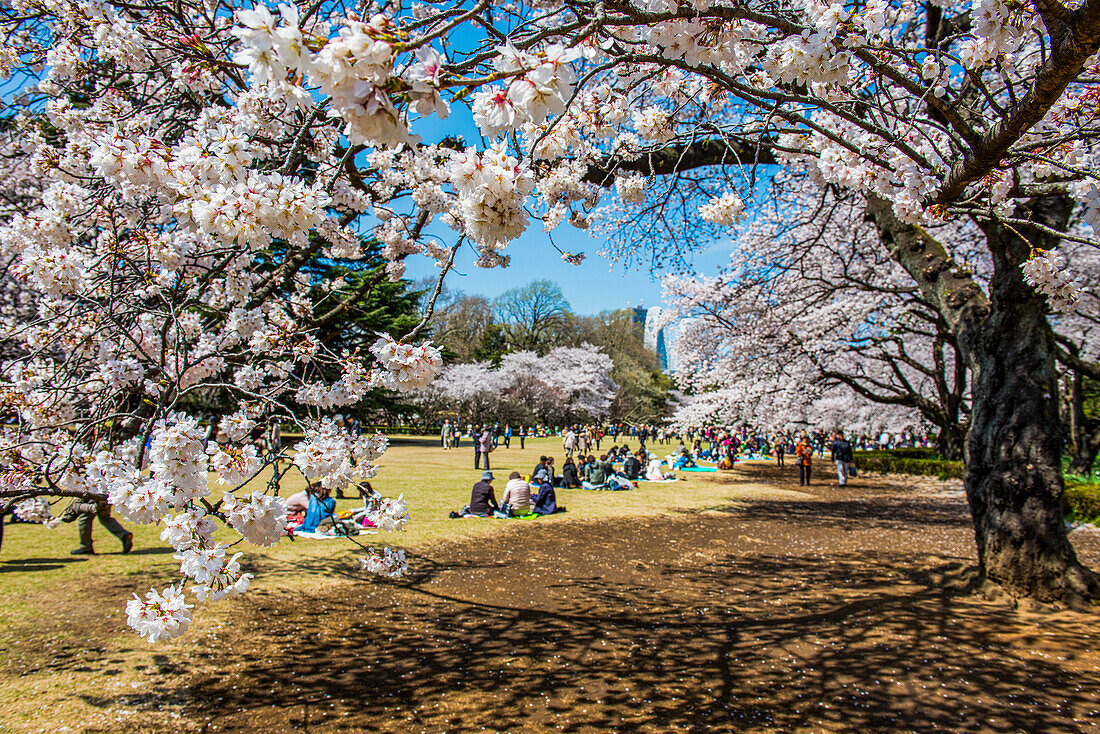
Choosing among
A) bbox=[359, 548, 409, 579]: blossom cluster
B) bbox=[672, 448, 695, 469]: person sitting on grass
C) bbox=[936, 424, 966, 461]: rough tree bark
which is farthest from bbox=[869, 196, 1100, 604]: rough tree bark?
bbox=[672, 448, 695, 469]: person sitting on grass

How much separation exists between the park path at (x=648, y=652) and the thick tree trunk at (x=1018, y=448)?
416 mm

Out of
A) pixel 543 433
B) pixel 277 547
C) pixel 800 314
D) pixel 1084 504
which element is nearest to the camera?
pixel 277 547

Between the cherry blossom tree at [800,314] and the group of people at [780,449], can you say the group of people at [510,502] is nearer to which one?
the cherry blossom tree at [800,314]

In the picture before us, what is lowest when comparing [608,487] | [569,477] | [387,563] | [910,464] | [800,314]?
[608,487]

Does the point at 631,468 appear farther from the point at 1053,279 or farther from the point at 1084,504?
the point at 1053,279

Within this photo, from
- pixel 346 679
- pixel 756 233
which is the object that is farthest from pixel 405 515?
pixel 756 233

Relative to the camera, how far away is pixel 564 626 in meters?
4.52

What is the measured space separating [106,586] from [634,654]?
17.3ft

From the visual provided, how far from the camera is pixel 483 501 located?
9188 millimetres

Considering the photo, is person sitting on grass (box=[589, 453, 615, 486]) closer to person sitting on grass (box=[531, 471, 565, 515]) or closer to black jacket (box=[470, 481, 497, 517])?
person sitting on grass (box=[531, 471, 565, 515])

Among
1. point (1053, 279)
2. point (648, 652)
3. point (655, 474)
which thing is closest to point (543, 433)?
point (655, 474)

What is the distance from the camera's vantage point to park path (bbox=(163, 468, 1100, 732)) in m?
3.15

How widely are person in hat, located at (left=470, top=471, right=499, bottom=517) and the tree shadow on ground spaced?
3598mm

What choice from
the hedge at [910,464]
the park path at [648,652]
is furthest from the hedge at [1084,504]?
the hedge at [910,464]
